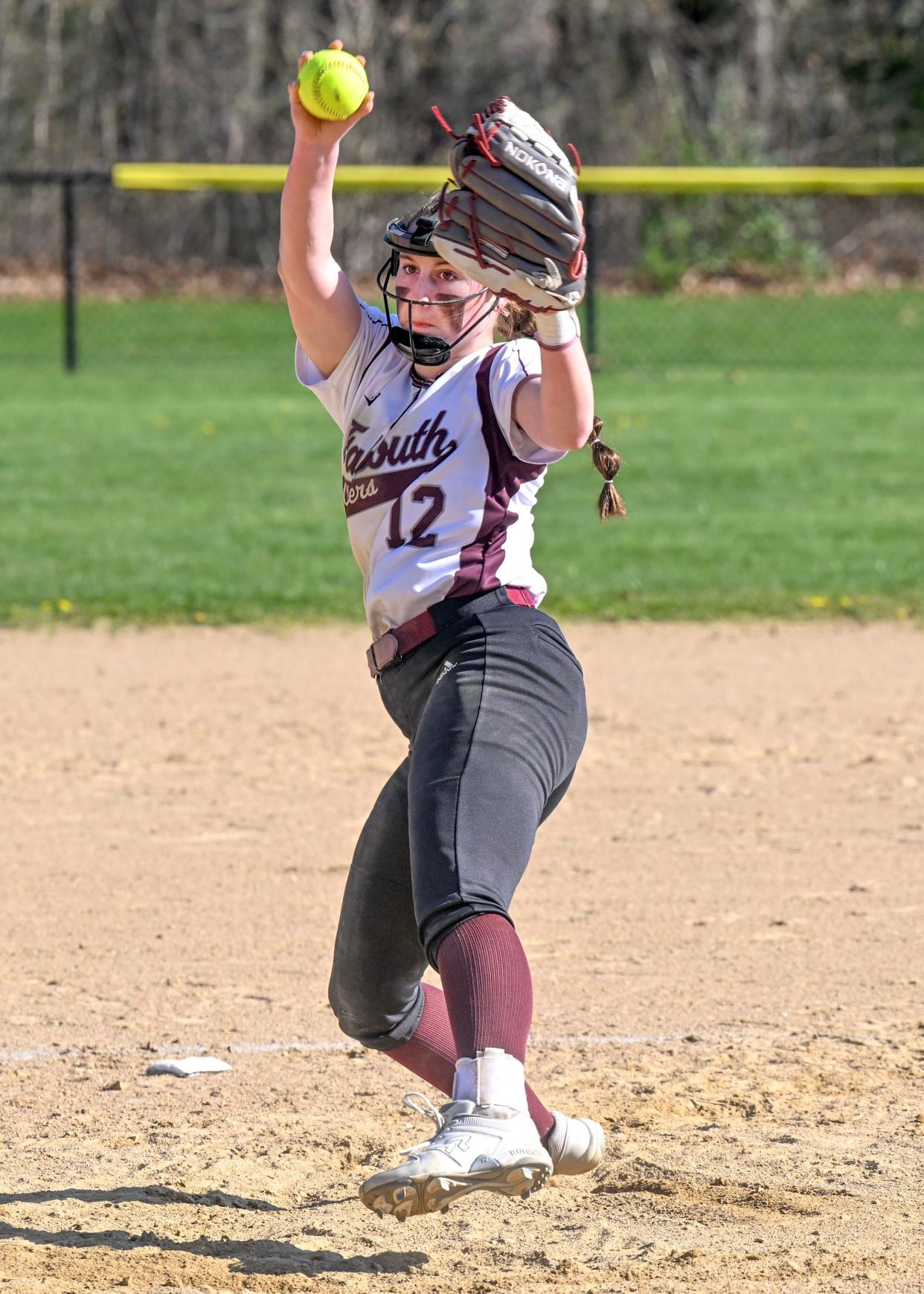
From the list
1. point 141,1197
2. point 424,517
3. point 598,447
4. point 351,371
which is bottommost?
point 141,1197

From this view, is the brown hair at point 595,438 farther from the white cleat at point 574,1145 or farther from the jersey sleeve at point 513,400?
the white cleat at point 574,1145

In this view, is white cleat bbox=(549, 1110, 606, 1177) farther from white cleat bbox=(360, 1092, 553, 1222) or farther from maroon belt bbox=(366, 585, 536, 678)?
maroon belt bbox=(366, 585, 536, 678)

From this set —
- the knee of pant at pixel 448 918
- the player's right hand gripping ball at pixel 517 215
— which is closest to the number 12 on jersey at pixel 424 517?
the player's right hand gripping ball at pixel 517 215

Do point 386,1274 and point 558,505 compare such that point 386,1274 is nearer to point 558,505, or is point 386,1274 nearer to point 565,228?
point 565,228

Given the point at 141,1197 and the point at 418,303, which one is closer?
the point at 418,303

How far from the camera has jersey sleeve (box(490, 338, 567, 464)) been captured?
9.43ft

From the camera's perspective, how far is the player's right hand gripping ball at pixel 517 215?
2.64 m

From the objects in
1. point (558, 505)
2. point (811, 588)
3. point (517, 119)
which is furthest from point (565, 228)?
point (558, 505)

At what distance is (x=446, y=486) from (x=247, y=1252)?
1334mm

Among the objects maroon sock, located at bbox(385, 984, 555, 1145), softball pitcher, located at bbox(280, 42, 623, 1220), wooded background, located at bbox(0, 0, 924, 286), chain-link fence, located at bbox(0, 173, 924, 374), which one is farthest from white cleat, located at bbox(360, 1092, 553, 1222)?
wooded background, located at bbox(0, 0, 924, 286)

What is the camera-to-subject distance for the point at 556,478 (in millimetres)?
12352

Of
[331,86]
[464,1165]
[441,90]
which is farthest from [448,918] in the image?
[441,90]

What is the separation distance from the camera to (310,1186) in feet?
10.7

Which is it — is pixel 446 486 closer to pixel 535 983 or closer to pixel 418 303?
pixel 418 303
